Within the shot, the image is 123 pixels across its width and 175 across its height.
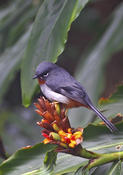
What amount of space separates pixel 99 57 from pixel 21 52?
478 mm

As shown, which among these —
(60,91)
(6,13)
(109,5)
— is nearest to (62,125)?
(60,91)

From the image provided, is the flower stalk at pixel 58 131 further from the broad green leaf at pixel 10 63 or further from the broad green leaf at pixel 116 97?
the broad green leaf at pixel 10 63

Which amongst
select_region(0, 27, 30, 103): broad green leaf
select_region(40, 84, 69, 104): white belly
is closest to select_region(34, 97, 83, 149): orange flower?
select_region(40, 84, 69, 104): white belly

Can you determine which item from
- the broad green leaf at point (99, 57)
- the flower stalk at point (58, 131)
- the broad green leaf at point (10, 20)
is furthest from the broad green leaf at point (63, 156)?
the broad green leaf at point (10, 20)

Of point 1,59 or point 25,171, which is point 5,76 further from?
point 25,171

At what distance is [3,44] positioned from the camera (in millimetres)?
3014

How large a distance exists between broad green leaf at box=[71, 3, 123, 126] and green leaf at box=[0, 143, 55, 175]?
1.08m

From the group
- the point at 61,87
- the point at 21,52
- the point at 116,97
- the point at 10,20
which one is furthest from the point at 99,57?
the point at 61,87

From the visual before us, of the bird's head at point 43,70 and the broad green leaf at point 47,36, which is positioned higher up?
the broad green leaf at point 47,36

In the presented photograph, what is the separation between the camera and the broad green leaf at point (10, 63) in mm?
2381

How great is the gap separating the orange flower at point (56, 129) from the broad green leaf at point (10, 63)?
119 cm

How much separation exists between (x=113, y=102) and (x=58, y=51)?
315 mm

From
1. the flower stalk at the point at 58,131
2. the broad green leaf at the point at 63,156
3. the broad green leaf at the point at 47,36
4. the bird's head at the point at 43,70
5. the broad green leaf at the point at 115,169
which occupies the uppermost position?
the broad green leaf at the point at 47,36

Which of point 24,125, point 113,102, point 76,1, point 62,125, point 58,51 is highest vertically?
point 76,1
